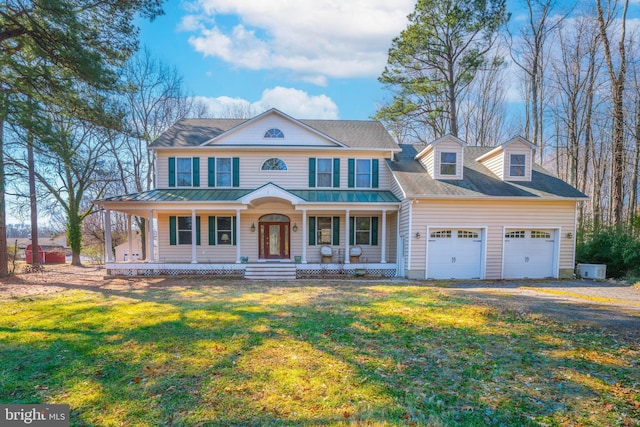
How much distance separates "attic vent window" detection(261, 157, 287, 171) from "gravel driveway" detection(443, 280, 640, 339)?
8.81 metres

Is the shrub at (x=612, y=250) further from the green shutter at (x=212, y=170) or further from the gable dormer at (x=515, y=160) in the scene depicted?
the green shutter at (x=212, y=170)

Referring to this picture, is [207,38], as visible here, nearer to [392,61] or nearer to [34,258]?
[392,61]

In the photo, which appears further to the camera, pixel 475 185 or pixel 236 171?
pixel 236 171

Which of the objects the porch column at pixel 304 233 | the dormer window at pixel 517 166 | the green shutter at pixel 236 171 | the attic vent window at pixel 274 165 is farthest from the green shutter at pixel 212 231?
the dormer window at pixel 517 166

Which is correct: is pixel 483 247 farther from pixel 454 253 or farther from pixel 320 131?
pixel 320 131

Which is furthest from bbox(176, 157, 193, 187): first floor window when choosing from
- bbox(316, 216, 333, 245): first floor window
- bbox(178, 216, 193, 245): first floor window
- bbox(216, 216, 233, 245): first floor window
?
bbox(316, 216, 333, 245): first floor window

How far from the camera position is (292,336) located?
17.5ft

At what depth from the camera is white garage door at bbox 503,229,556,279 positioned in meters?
12.7

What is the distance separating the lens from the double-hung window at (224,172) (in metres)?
14.5

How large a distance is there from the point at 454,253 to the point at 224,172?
10909 millimetres

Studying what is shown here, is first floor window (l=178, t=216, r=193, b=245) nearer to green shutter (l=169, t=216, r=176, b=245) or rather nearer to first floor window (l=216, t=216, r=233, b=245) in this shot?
green shutter (l=169, t=216, r=176, b=245)

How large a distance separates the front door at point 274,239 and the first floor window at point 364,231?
3387mm

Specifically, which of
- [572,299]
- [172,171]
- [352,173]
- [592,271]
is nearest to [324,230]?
[352,173]

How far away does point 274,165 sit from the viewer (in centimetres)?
1456
